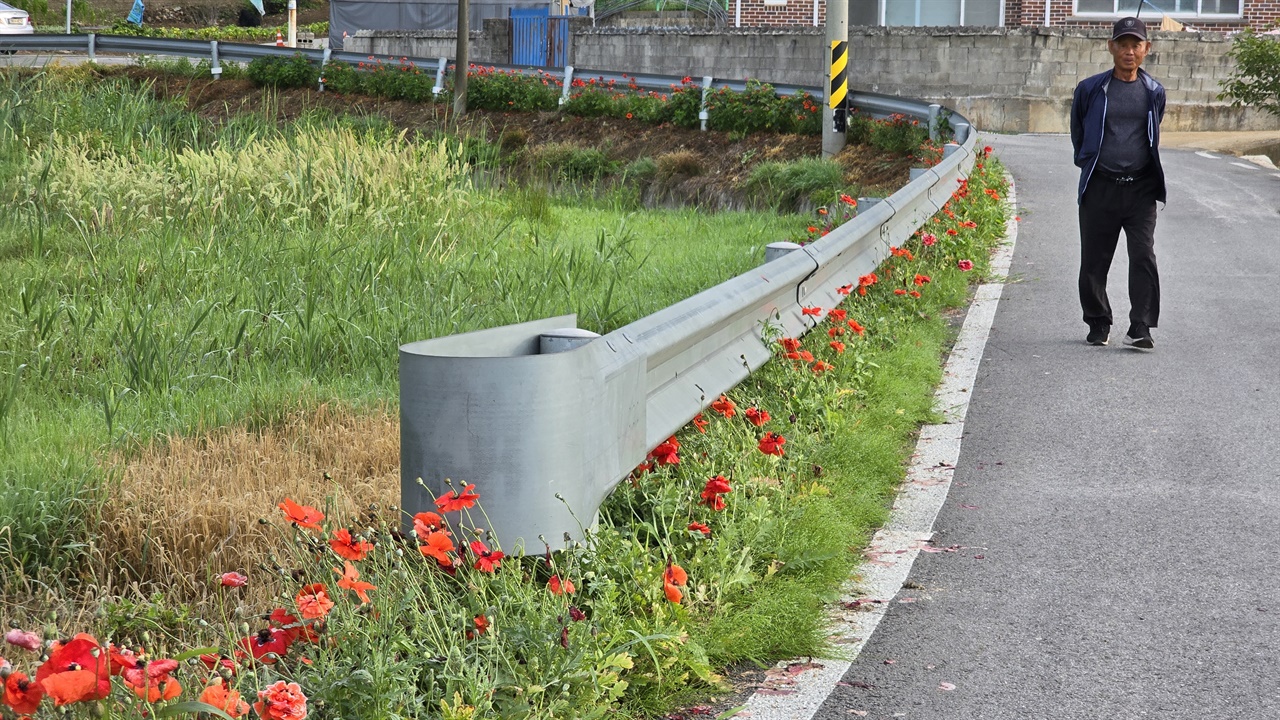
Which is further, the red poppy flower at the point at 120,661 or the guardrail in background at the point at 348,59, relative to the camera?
the guardrail in background at the point at 348,59

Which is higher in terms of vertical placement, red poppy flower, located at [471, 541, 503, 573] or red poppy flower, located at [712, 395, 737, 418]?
red poppy flower, located at [712, 395, 737, 418]

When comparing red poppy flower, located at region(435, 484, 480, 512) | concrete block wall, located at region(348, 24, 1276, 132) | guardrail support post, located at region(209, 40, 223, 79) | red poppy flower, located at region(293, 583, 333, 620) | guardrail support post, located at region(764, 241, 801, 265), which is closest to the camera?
red poppy flower, located at region(293, 583, 333, 620)

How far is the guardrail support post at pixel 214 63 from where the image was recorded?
31.3m

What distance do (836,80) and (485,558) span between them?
15674 mm

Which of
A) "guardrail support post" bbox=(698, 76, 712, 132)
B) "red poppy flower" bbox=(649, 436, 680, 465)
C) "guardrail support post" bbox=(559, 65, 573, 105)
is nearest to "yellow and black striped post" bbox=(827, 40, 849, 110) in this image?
"guardrail support post" bbox=(698, 76, 712, 132)

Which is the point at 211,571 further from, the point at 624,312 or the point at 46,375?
the point at 624,312

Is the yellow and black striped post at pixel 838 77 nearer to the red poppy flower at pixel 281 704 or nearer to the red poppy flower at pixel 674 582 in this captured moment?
the red poppy flower at pixel 674 582

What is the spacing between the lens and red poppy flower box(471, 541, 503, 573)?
3125 millimetres

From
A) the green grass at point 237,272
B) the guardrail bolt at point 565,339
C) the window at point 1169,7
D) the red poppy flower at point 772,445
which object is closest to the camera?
the guardrail bolt at point 565,339

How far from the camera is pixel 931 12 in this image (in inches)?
1353

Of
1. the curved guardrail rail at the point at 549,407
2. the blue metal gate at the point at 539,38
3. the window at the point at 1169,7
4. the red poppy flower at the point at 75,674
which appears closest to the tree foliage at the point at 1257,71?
the window at the point at 1169,7

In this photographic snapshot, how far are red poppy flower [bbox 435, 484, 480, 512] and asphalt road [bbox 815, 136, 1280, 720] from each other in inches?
39.8

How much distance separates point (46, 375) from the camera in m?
6.19

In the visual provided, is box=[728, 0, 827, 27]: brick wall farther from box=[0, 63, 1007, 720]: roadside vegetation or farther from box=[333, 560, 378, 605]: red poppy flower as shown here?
box=[333, 560, 378, 605]: red poppy flower
